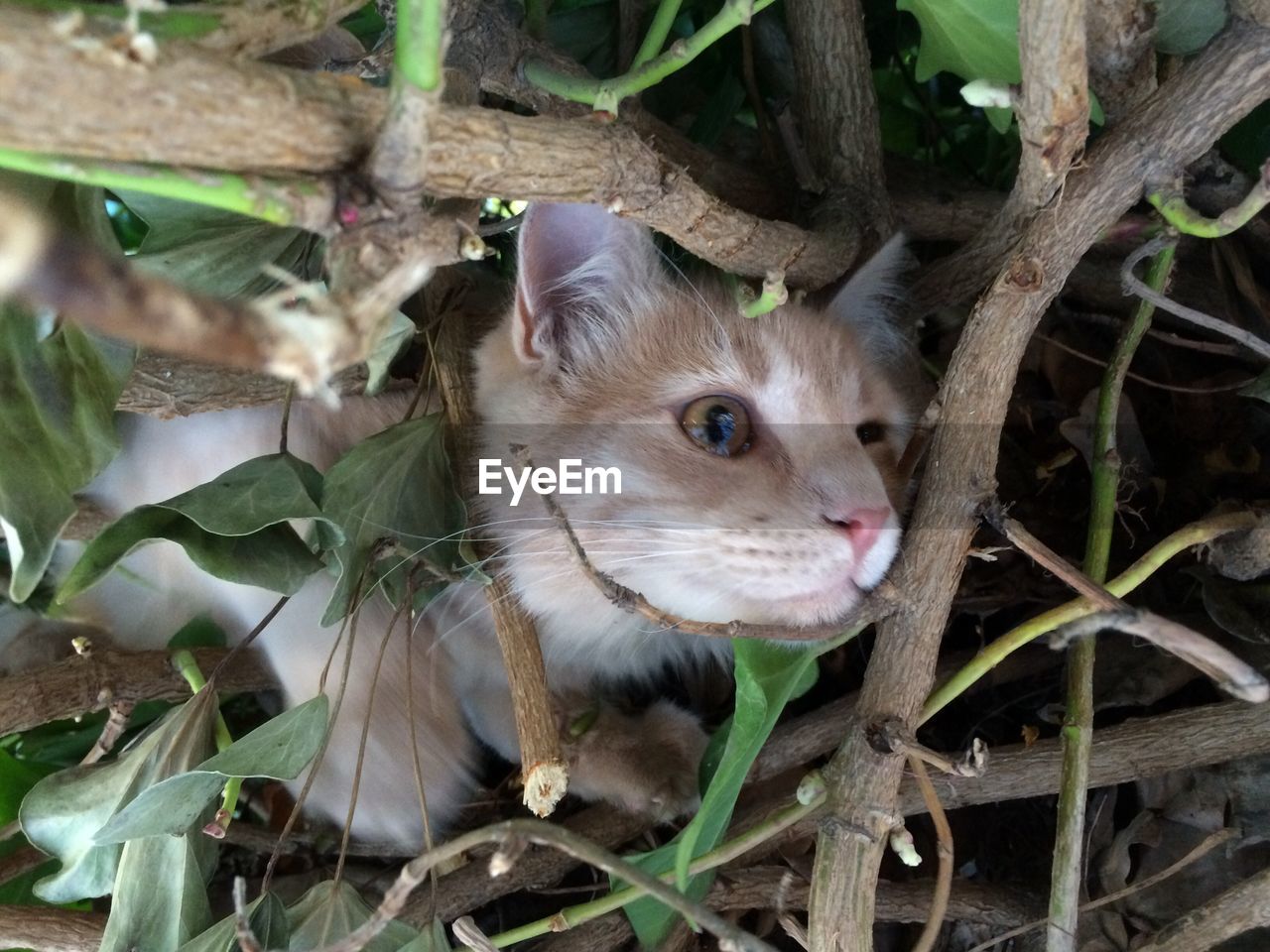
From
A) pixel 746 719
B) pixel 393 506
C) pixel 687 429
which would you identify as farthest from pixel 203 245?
pixel 746 719

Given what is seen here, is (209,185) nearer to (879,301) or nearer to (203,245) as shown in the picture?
(203,245)

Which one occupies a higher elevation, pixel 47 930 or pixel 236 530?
pixel 236 530

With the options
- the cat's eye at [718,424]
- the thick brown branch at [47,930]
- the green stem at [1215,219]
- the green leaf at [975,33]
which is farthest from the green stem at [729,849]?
the green leaf at [975,33]

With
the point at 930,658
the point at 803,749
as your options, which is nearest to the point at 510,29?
the point at 930,658

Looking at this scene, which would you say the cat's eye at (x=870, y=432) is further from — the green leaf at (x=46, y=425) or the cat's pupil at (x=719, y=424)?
the green leaf at (x=46, y=425)

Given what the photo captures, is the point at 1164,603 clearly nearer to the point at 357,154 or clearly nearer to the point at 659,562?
the point at 659,562

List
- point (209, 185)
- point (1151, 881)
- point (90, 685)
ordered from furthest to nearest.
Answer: point (90, 685) < point (1151, 881) < point (209, 185)
